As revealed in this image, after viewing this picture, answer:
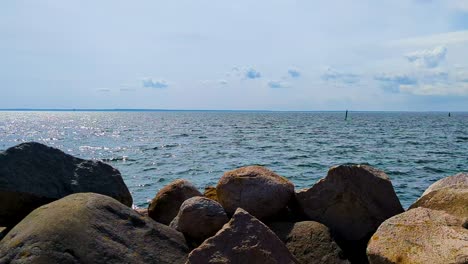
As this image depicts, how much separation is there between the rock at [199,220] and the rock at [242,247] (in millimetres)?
1056

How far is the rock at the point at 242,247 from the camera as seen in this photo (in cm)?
583

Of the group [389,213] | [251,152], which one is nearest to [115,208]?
[389,213]

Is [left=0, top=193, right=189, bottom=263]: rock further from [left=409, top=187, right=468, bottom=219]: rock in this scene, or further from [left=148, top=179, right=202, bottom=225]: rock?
[left=409, top=187, right=468, bottom=219]: rock

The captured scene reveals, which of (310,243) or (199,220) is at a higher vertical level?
(199,220)

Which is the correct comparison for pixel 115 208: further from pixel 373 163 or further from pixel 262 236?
pixel 373 163

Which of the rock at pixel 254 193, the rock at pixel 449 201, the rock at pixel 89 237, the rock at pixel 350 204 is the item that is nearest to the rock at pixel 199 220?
the rock at pixel 89 237

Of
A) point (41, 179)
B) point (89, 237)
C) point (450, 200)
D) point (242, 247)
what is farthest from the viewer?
point (41, 179)

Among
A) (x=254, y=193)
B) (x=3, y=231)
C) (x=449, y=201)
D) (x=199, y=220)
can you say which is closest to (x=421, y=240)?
(x=449, y=201)

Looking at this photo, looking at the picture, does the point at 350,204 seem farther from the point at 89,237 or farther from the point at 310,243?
the point at 89,237

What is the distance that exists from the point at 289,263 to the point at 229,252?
0.78 meters

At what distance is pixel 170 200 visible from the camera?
862cm

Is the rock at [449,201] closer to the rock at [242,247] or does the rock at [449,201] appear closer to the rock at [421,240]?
the rock at [421,240]

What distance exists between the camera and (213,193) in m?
8.98

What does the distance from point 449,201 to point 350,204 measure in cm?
148
